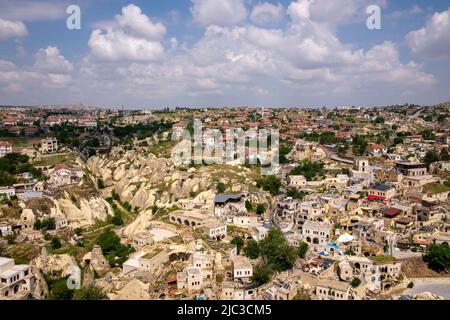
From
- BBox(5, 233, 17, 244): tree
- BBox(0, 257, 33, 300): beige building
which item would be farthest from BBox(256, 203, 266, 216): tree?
BBox(5, 233, 17, 244): tree

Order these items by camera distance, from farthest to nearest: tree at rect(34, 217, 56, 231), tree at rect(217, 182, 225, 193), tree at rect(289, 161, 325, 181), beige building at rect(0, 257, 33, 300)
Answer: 1. tree at rect(289, 161, 325, 181)
2. tree at rect(217, 182, 225, 193)
3. tree at rect(34, 217, 56, 231)
4. beige building at rect(0, 257, 33, 300)

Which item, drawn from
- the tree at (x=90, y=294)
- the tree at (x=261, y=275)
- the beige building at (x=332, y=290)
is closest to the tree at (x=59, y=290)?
the tree at (x=90, y=294)

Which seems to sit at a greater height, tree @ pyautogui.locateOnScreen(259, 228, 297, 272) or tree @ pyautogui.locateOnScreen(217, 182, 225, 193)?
tree @ pyautogui.locateOnScreen(217, 182, 225, 193)

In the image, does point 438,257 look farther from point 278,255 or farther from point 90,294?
point 90,294

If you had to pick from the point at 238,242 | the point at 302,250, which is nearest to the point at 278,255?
the point at 302,250

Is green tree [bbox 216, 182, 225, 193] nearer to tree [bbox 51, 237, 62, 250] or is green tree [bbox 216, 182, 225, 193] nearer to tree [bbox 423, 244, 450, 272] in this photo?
tree [bbox 51, 237, 62, 250]
